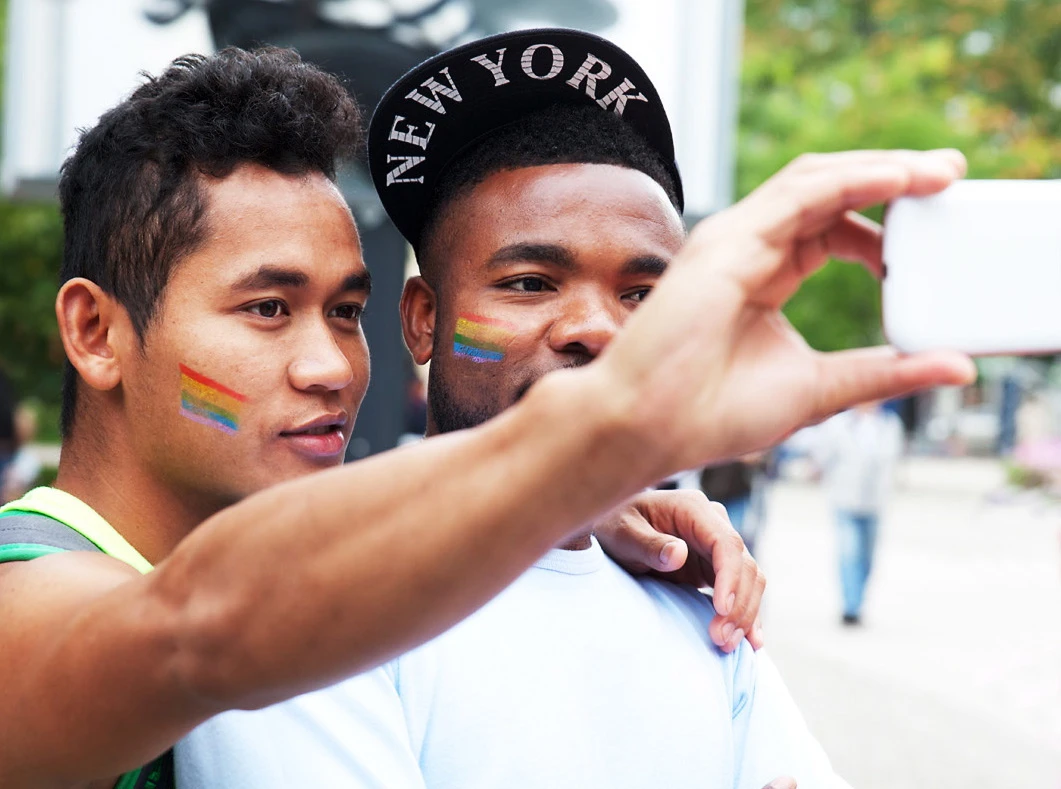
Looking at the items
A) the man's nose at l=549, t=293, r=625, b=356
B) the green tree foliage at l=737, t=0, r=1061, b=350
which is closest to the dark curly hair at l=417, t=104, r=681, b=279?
the man's nose at l=549, t=293, r=625, b=356

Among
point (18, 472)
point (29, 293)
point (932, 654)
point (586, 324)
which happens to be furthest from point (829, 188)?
point (29, 293)

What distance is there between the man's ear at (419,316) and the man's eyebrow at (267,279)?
406 millimetres

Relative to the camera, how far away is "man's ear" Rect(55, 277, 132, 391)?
1.83m

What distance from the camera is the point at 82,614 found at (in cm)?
125

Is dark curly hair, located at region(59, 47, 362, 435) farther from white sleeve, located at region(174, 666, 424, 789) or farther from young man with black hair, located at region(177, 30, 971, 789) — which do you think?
white sleeve, located at region(174, 666, 424, 789)

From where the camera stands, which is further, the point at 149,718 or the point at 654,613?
the point at 654,613

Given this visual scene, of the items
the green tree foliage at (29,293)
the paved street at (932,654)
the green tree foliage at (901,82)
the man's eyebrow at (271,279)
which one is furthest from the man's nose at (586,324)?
the green tree foliage at (901,82)

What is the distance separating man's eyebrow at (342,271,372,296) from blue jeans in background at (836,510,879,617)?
30.3 ft

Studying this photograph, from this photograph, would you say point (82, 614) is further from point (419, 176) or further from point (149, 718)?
point (419, 176)

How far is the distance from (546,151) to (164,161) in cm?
63

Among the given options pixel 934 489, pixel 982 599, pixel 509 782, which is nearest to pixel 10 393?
pixel 509 782

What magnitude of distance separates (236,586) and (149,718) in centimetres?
20

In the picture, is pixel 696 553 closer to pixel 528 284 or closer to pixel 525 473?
pixel 528 284

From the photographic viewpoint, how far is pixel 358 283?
6.32 ft
